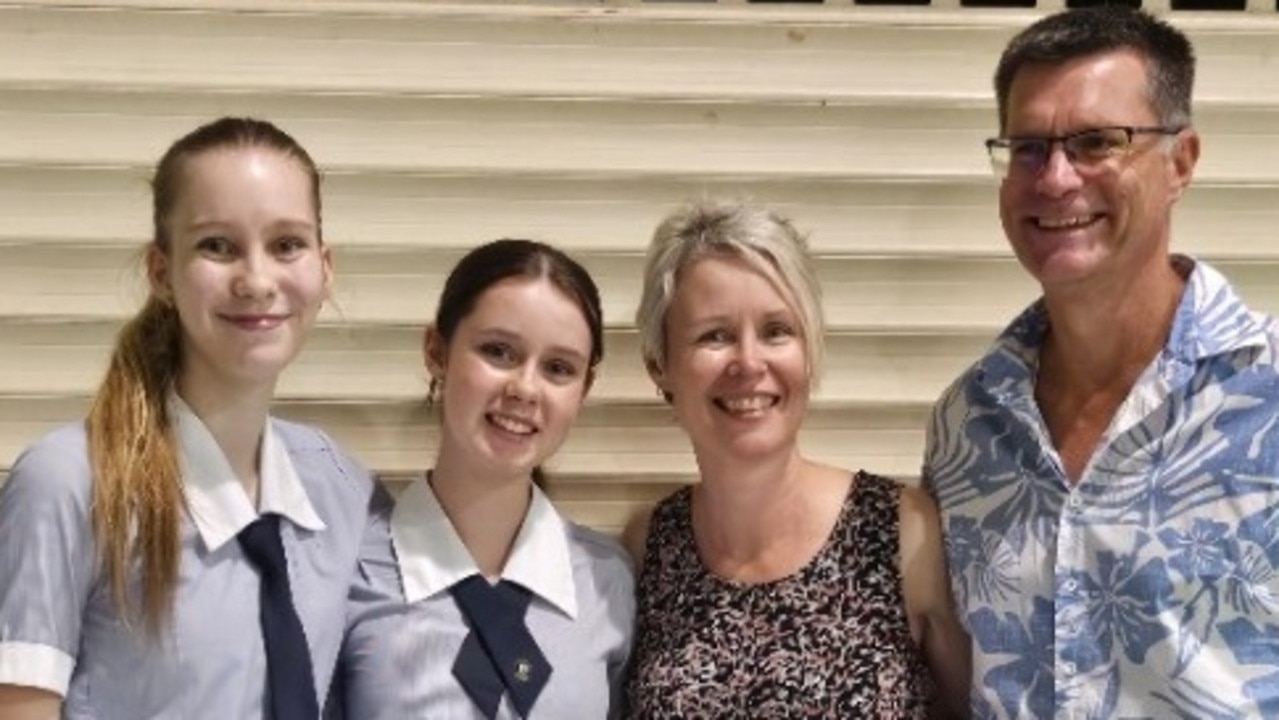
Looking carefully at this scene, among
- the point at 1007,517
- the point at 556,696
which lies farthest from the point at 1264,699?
the point at 556,696

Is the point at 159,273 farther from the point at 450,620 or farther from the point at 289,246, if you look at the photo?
the point at 450,620

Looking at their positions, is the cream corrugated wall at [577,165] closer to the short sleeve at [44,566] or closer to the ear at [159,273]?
the ear at [159,273]

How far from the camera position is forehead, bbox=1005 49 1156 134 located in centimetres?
196

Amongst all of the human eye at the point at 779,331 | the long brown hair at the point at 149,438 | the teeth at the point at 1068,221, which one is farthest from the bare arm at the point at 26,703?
the teeth at the point at 1068,221

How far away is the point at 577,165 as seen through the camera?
2557 mm

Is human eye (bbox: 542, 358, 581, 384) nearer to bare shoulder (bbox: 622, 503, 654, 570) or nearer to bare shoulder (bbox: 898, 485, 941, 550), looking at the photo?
bare shoulder (bbox: 622, 503, 654, 570)

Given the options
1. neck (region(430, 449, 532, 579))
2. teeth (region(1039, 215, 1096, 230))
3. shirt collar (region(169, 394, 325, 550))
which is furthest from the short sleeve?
teeth (region(1039, 215, 1096, 230))

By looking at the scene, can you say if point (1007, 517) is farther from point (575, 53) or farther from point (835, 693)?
point (575, 53)

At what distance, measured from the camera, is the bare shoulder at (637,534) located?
239cm

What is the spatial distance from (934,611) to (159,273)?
1.09 m

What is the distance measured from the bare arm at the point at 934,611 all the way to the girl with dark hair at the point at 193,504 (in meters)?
0.75

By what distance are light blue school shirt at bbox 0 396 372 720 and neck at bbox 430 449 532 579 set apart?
0.65ft

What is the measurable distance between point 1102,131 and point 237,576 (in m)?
1.15

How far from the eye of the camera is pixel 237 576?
1.97 m
